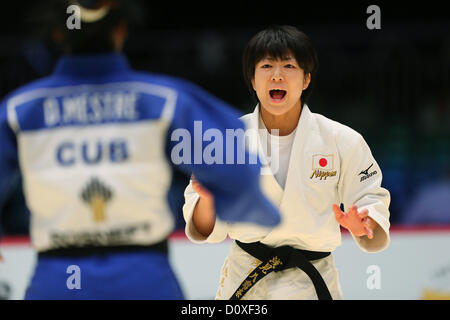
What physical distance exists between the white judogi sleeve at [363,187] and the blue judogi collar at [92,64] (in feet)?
3.61

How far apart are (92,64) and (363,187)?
120 cm

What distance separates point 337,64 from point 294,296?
4526mm

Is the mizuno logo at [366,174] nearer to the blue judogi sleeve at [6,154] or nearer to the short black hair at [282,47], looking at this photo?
the short black hair at [282,47]

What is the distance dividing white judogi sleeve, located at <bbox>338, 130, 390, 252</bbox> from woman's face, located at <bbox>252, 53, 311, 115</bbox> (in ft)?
0.81

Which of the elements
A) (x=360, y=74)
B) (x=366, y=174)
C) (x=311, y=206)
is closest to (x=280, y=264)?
(x=311, y=206)

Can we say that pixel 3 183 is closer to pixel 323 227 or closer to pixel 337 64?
pixel 323 227

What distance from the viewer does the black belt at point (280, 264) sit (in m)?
2.21

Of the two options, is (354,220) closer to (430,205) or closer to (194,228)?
(194,228)

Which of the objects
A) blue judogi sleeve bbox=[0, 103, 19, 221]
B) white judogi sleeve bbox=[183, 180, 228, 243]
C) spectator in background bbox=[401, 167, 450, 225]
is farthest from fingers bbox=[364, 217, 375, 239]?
spectator in background bbox=[401, 167, 450, 225]

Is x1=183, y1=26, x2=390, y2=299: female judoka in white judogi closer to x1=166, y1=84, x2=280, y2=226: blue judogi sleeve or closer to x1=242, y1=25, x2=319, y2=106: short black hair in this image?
x1=242, y1=25, x2=319, y2=106: short black hair

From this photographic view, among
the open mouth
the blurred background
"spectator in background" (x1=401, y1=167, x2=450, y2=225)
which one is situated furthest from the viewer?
the blurred background

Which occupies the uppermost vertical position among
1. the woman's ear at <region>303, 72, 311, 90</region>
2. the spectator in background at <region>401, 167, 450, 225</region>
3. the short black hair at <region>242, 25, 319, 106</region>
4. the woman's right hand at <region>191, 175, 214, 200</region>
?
the short black hair at <region>242, 25, 319, 106</region>

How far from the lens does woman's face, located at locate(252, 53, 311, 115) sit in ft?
7.52

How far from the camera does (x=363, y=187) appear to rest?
7.43 ft
